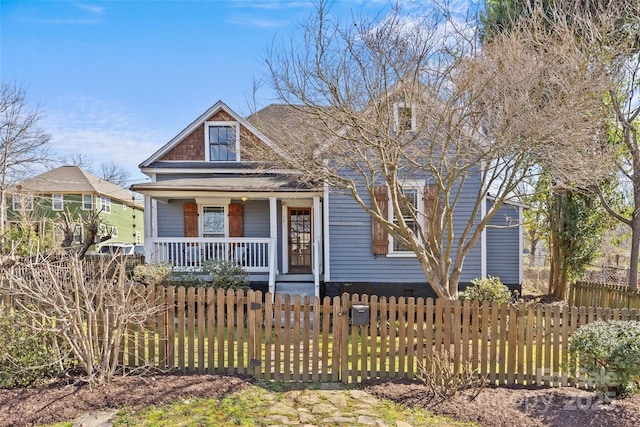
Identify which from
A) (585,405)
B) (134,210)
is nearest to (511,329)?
(585,405)

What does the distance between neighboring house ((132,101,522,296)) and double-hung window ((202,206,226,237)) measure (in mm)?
108

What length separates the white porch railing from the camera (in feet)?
32.4

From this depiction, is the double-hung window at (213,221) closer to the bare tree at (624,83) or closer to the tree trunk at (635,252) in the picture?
the bare tree at (624,83)

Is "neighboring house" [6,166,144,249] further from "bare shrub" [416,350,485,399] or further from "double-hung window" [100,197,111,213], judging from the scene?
"bare shrub" [416,350,485,399]

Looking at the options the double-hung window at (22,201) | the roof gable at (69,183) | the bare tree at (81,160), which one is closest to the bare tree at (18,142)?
the double-hung window at (22,201)

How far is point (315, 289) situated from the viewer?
9.66m

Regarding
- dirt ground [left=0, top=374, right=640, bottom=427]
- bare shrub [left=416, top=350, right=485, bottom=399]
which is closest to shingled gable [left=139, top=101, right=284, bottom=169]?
dirt ground [left=0, top=374, right=640, bottom=427]

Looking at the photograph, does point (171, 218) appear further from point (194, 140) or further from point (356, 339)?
point (356, 339)

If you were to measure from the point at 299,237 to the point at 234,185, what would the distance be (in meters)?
2.92

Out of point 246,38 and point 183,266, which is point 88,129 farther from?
point 246,38

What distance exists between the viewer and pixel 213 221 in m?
12.4

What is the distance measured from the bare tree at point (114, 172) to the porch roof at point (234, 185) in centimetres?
3922

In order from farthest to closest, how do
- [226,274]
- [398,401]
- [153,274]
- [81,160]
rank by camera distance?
[81,160]
[226,274]
[153,274]
[398,401]

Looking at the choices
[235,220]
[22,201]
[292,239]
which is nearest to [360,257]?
[292,239]
